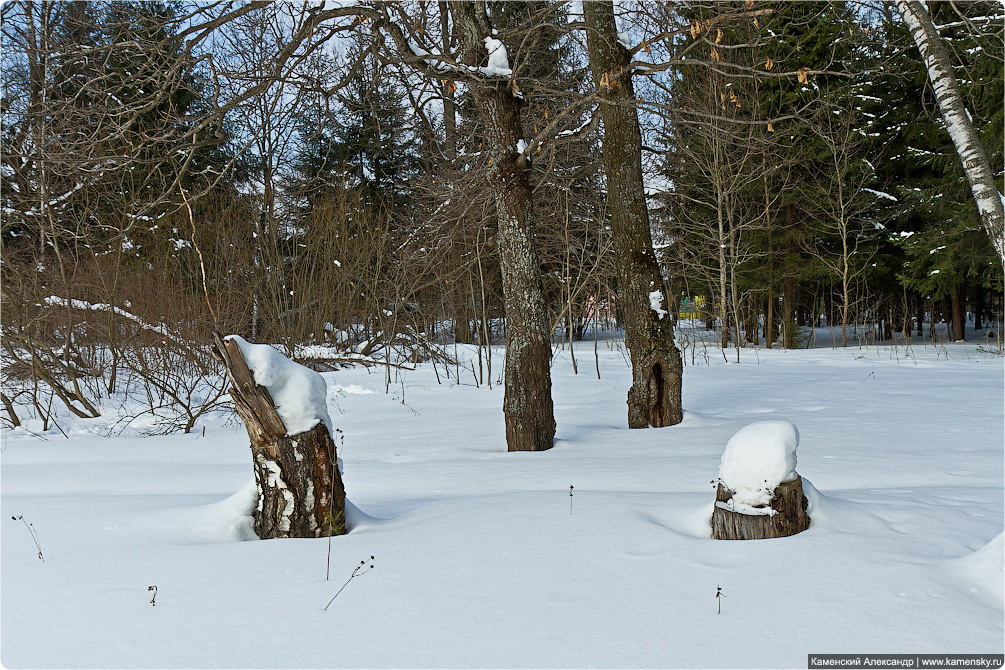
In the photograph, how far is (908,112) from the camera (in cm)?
1867

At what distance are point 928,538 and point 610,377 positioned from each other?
8.59 metres

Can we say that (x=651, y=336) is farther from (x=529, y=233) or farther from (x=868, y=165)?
(x=868, y=165)

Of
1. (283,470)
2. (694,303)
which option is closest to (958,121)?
(283,470)

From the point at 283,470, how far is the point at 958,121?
5601 mm

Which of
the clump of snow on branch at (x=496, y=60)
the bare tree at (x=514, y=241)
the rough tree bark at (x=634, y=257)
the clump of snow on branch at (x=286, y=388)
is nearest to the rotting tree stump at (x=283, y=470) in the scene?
the clump of snow on branch at (x=286, y=388)

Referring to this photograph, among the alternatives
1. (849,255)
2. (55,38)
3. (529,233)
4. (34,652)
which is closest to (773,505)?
(34,652)

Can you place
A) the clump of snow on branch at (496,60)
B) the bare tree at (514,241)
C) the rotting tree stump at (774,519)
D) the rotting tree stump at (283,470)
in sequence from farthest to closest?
the bare tree at (514,241) < the clump of snow on branch at (496,60) < the rotting tree stump at (283,470) < the rotting tree stump at (774,519)

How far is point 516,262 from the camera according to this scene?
5809 millimetres

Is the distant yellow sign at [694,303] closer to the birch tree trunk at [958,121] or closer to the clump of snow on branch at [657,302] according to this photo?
the clump of snow on branch at [657,302]

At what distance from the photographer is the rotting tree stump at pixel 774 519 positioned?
8.80 feet

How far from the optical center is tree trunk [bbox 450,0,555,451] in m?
5.72

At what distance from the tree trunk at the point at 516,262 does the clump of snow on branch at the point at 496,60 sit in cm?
11

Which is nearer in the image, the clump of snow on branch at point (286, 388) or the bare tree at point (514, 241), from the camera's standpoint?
the clump of snow on branch at point (286, 388)

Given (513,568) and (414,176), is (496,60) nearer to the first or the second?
(513,568)
